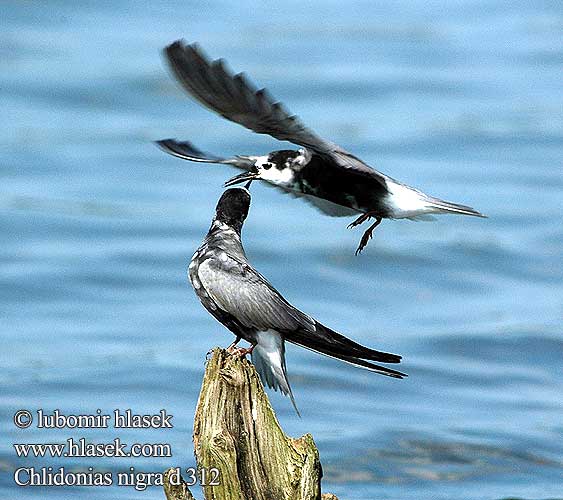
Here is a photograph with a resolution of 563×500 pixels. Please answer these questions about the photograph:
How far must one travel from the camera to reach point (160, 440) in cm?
1598

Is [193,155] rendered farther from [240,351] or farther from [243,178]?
[240,351]

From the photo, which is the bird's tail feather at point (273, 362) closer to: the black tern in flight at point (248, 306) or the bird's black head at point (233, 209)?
the black tern in flight at point (248, 306)

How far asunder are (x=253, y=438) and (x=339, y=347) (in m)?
0.95

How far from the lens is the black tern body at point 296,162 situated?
9359 mm

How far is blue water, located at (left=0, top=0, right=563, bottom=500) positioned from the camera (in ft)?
55.1

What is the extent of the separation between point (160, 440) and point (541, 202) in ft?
42.1

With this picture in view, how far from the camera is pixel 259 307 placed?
30.9ft

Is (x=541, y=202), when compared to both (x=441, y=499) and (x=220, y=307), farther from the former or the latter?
(x=220, y=307)

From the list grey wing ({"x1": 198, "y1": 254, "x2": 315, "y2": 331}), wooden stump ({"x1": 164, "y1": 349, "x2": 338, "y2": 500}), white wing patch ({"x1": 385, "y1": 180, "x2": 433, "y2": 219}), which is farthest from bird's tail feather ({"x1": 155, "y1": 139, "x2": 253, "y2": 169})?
wooden stump ({"x1": 164, "y1": 349, "x2": 338, "y2": 500})

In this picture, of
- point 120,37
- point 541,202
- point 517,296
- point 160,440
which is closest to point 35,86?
point 120,37
